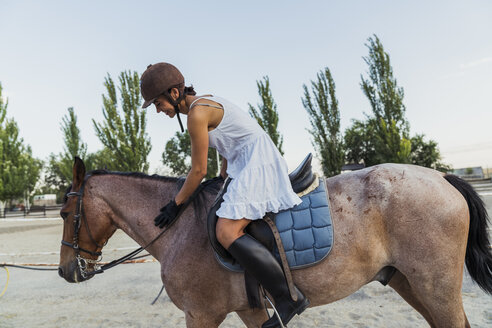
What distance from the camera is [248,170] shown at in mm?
2023

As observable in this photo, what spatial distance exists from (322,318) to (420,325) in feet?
3.13

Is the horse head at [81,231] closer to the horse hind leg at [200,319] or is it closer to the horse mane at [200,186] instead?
the horse mane at [200,186]

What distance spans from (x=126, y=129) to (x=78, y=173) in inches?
724

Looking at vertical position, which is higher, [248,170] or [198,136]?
[198,136]

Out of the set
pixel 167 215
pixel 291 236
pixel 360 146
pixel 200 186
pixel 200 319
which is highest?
pixel 360 146

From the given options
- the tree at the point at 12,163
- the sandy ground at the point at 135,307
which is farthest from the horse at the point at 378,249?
the tree at the point at 12,163

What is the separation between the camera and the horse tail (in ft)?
6.81

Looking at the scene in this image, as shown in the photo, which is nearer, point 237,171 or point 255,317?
point 237,171

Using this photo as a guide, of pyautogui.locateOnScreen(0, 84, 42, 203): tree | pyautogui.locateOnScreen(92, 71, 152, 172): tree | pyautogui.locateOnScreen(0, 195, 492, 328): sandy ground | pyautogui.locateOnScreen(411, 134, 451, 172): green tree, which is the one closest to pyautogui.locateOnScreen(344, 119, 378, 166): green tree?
pyautogui.locateOnScreen(411, 134, 451, 172): green tree

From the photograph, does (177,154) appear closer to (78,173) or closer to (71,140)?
(71,140)

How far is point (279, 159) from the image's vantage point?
2.12 meters

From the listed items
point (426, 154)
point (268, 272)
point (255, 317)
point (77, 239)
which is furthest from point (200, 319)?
point (426, 154)

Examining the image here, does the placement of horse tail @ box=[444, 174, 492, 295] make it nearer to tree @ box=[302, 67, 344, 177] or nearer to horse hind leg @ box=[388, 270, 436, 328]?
horse hind leg @ box=[388, 270, 436, 328]

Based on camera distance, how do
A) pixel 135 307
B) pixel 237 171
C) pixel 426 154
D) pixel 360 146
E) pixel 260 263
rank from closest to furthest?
pixel 260 263
pixel 237 171
pixel 135 307
pixel 426 154
pixel 360 146
